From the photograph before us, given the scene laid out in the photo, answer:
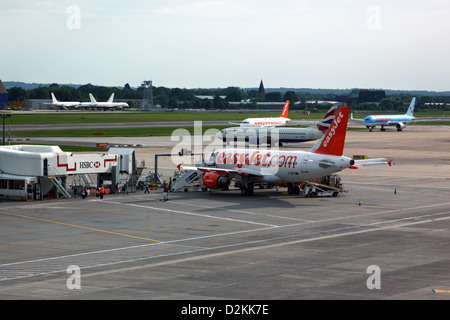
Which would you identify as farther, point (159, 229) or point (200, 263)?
point (159, 229)

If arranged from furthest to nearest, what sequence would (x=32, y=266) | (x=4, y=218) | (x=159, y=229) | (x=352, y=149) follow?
1. (x=352, y=149)
2. (x=4, y=218)
3. (x=159, y=229)
4. (x=32, y=266)

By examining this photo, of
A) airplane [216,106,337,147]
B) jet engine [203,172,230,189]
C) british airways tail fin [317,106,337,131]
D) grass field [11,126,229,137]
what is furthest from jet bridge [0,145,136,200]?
grass field [11,126,229,137]

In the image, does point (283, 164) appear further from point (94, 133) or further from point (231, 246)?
point (94, 133)

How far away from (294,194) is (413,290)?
38822 millimetres

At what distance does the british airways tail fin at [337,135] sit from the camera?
6047 cm

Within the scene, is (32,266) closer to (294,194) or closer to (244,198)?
(244,198)

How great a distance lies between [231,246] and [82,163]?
98.2ft

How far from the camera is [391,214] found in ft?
185

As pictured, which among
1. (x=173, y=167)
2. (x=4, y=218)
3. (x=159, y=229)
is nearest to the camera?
(x=159, y=229)

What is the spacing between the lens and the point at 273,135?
13362 cm

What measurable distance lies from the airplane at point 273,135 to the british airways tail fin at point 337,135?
6640 cm

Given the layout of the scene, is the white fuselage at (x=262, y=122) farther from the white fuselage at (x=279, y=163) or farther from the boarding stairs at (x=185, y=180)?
the boarding stairs at (x=185, y=180)

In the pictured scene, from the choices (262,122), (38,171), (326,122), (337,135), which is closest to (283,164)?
(337,135)
